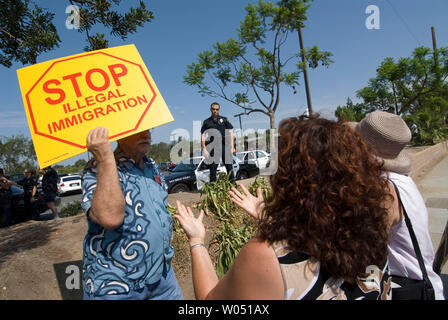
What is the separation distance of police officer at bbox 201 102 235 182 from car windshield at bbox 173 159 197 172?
4.72 m

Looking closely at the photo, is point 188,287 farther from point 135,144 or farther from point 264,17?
point 264,17

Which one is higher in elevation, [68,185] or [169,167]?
[169,167]

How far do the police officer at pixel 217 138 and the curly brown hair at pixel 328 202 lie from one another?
4287 mm

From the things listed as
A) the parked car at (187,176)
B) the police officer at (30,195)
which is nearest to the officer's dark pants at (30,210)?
the police officer at (30,195)

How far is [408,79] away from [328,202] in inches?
1027

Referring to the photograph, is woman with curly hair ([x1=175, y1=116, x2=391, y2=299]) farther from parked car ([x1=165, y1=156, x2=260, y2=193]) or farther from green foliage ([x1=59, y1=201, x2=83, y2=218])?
green foliage ([x1=59, y1=201, x2=83, y2=218])

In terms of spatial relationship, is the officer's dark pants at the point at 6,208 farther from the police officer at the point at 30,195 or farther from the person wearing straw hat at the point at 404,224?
the person wearing straw hat at the point at 404,224

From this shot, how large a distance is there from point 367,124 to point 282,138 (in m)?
0.80

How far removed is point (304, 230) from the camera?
0.96 m

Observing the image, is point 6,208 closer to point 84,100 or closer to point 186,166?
point 186,166

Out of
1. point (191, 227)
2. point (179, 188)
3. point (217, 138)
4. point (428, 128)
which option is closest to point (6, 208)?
point (179, 188)

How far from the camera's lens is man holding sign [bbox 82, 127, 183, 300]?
127 centimetres

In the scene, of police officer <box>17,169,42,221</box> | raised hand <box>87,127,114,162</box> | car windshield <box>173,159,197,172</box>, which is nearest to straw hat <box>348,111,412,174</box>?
raised hand <box>87,127,114,162</box>

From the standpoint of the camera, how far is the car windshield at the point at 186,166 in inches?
398
